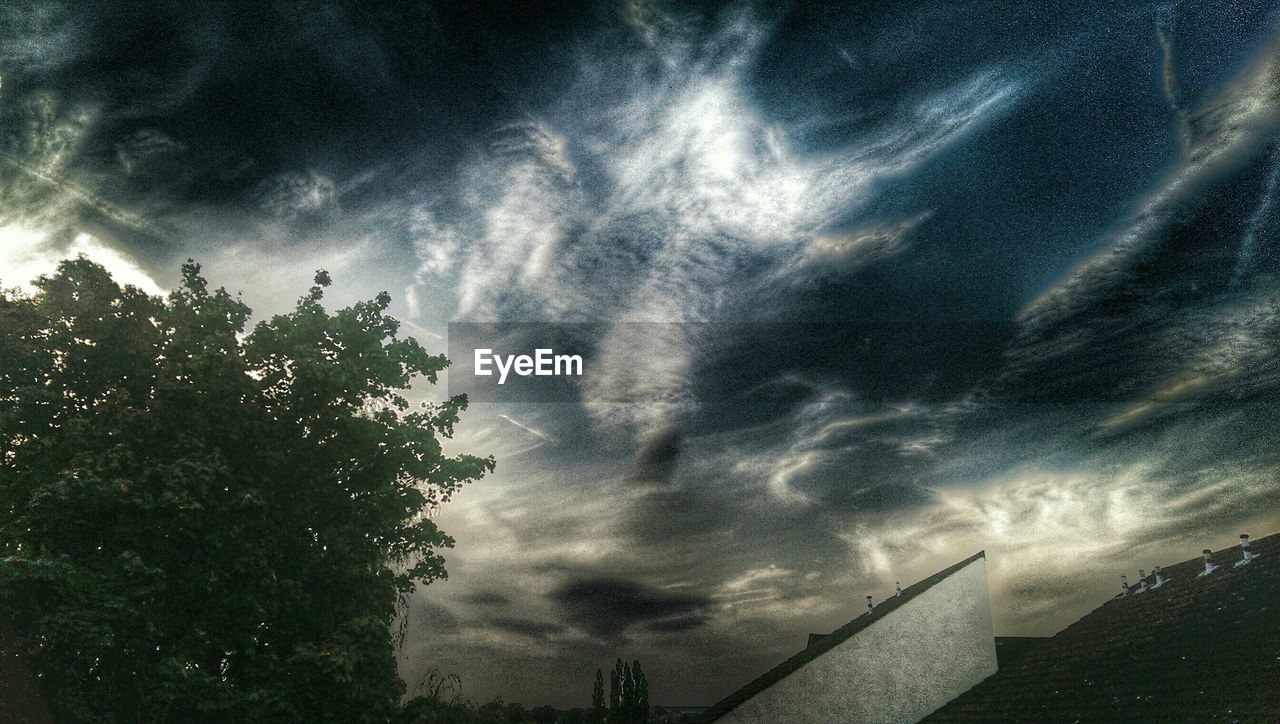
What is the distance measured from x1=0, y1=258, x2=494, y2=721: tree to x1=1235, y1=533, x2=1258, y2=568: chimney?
17.7 m

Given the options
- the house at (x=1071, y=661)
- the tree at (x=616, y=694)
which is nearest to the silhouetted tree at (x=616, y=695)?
the tree at (x=616, y=694)

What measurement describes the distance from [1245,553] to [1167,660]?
351 cm

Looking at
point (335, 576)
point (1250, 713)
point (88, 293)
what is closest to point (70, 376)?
point (88, 293)

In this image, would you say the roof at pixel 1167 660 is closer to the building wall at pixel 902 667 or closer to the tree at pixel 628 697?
the building wall at pixel 902 667

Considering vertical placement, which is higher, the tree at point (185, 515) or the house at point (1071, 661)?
the tree at point (185, 515)

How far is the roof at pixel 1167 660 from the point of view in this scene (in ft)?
33.6

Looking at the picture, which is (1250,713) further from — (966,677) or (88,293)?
(88,293)

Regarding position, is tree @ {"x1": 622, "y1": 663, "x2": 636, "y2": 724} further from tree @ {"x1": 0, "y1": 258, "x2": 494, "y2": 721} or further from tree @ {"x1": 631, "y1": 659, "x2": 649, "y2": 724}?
tree @ {"x1": 0, "y1": 258, "x2": 494, "y2": 721}

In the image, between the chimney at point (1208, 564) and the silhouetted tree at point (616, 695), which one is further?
the silhouetted tree at point (616, 695)

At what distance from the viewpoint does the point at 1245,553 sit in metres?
13.6

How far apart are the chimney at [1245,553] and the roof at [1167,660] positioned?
13 centimetres

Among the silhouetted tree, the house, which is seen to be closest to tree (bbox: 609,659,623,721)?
the silhouetted tree

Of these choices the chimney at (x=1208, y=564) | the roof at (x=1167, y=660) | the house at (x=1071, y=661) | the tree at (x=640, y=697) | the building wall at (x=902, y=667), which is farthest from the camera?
the tree at (x=640, y=697)

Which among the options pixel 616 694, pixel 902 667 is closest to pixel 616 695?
pixel 616 694
